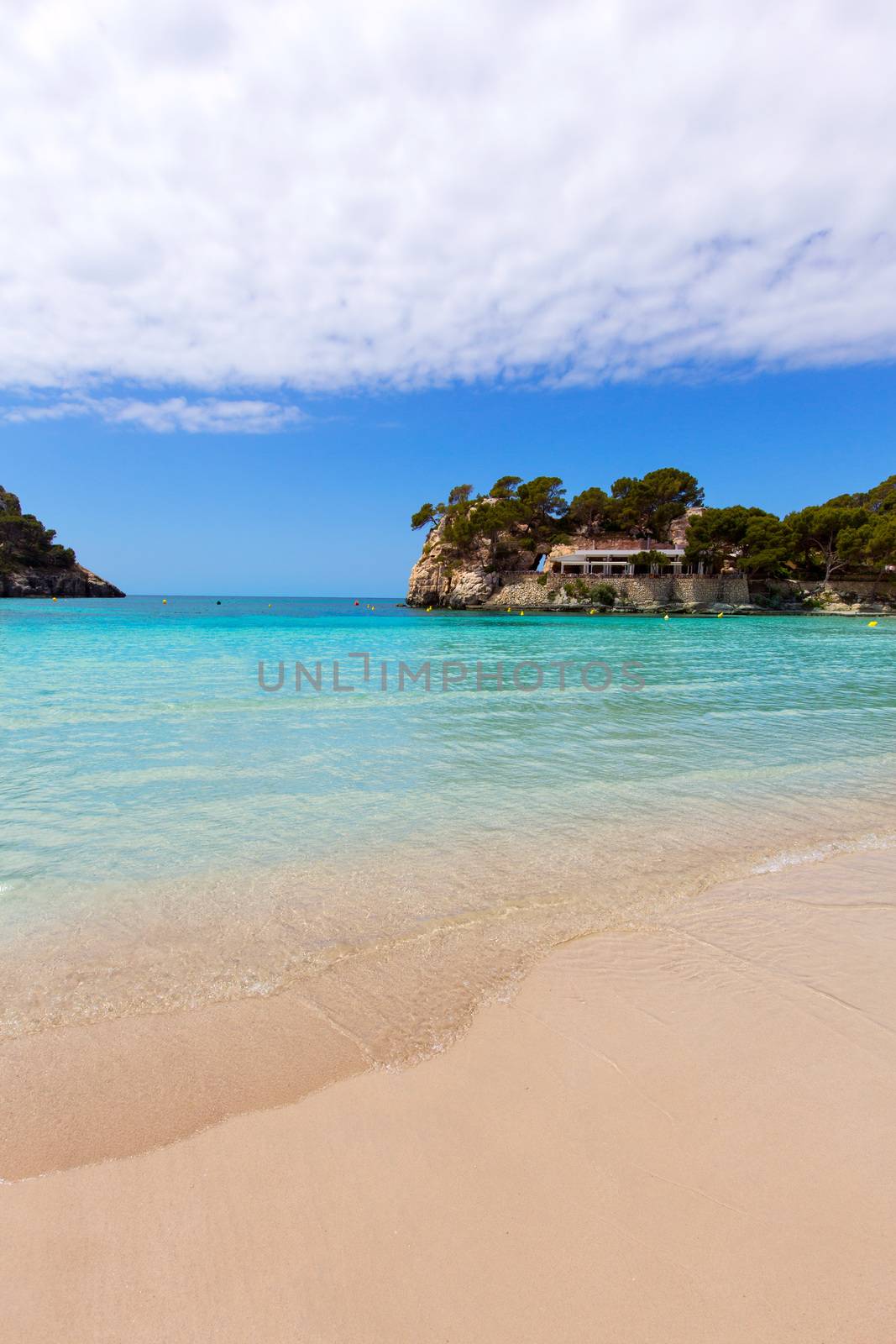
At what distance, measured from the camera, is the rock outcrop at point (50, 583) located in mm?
98894

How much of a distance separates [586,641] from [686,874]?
28.7 meters

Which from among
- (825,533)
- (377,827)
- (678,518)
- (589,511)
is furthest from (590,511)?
(377,827)

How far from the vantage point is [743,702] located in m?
13.3

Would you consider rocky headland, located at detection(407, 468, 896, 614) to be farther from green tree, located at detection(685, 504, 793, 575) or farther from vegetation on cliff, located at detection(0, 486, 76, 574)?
vegetation on cliff, located at detection(0, 486, 76, 574)

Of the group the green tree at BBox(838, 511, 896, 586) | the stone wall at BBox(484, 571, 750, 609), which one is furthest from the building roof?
the green tree at BBox(838, 511, 896, 586)

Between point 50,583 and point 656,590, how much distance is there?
9778cm

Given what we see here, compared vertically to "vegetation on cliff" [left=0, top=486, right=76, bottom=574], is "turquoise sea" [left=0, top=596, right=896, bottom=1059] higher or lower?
lower

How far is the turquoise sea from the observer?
11.3 ft

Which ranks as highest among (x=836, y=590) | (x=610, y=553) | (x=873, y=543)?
(x=610, y=553)

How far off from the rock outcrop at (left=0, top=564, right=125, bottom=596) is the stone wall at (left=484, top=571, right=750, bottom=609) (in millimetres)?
81093

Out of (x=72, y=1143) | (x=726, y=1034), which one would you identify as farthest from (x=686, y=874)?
(x=72, y=1143)

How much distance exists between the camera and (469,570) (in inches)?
3278

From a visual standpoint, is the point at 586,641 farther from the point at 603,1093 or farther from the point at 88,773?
the point at 603,1093

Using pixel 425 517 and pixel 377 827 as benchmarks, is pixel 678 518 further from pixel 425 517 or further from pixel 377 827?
pixel 377 827
